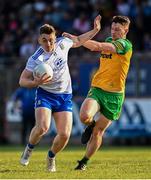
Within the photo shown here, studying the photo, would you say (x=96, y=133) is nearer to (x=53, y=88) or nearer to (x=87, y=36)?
(x=53, y=88)

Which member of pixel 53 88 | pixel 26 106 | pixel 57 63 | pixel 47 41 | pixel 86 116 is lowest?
pixel 26 106

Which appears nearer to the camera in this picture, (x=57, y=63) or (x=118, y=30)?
(x=57, y=63)

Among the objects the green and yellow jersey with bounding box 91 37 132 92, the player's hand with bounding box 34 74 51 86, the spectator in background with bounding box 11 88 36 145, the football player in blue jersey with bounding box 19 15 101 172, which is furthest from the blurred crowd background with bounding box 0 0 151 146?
the player's hand with bounding box 34 74 51 86

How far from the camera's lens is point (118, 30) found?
13688 mm

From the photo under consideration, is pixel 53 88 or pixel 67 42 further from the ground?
pixel 67 42

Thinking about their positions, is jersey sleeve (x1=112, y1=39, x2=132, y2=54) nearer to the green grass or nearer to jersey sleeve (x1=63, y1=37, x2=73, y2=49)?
jersey sleeve (x1=63, y1=37, x2=73, y2=49)

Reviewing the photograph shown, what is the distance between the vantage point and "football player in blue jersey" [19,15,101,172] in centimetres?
1307

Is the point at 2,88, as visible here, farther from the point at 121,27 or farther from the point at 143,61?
the point at 121,27

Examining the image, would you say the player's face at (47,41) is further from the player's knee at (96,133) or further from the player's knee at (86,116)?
the player's knee at (96,133)

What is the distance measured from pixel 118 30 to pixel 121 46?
311 millimetres

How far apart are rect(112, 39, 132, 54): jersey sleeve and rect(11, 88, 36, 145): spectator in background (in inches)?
456

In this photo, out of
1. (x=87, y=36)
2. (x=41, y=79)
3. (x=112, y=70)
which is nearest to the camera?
(x=41, y=79)

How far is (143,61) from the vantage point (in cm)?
2442

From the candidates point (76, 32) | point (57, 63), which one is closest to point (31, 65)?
point (57, 63)
